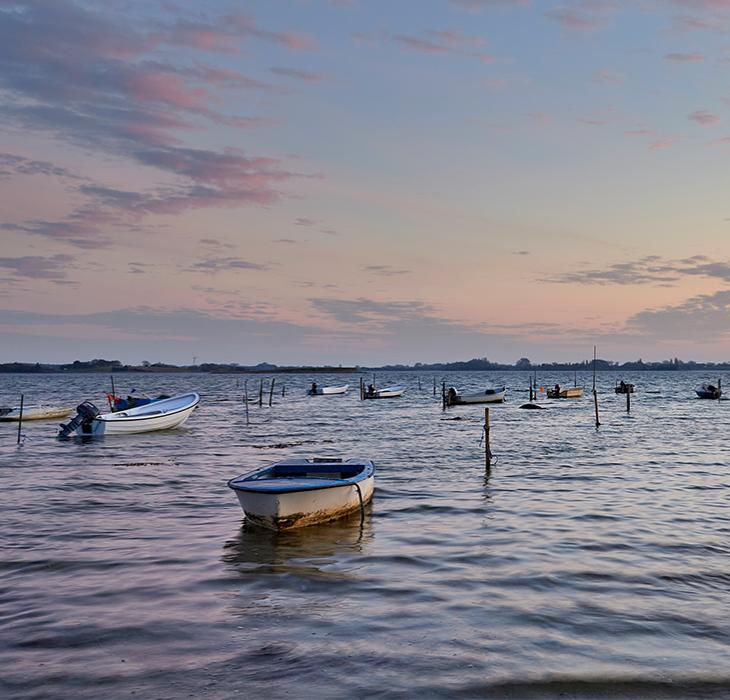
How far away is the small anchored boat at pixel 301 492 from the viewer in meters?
18.0

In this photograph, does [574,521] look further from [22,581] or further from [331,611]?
[22,581]

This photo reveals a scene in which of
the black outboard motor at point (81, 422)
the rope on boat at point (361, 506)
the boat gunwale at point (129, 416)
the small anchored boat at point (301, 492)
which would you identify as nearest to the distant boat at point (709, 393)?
→ the boat gunwale at point (129, 416)

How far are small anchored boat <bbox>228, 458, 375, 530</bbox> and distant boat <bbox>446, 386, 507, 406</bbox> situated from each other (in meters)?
62.7

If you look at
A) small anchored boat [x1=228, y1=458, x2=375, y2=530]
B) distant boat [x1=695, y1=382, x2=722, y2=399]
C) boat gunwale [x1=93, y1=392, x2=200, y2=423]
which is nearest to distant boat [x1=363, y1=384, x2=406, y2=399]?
distant boat [x1=695, y1=382, x2=722, y2=399]

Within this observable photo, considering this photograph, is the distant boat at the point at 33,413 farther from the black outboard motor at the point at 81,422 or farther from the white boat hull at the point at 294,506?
the white boat hull at the point at 294,506

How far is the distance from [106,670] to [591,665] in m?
6.64

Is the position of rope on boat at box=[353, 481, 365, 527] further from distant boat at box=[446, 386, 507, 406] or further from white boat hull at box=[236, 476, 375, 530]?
distant boat at box=[446, 386, 507, 406]

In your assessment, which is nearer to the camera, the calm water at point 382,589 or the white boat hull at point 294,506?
the calm water at point 382,589

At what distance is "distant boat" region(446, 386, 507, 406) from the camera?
85062mm

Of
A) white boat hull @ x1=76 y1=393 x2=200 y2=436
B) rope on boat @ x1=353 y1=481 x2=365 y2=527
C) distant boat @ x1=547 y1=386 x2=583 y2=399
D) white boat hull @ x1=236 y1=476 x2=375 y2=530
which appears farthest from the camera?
distant boat @ x1=547 y1=386 x2=583 y2=399

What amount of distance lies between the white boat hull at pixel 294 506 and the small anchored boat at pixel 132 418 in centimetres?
2887

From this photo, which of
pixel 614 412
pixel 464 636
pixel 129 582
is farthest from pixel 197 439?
pixel 614 412

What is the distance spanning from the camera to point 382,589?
45.4 feet

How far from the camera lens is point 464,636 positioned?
11.2 meters
